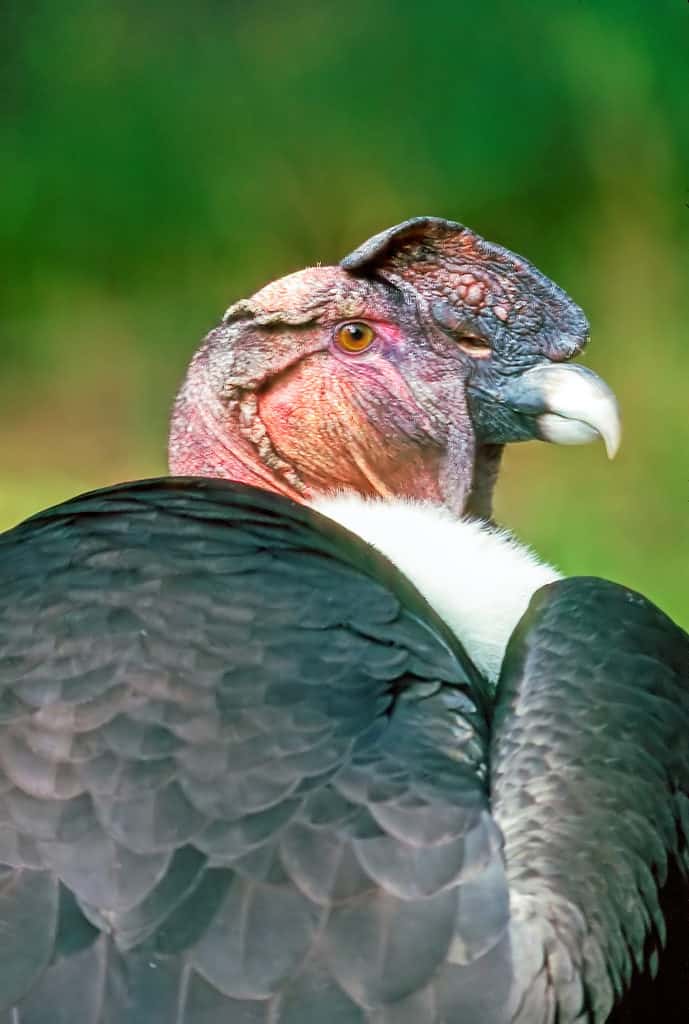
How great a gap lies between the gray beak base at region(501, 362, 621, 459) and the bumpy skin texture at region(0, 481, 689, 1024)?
0.44 m

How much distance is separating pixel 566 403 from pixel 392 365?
0.84 ft

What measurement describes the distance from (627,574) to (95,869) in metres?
2.46

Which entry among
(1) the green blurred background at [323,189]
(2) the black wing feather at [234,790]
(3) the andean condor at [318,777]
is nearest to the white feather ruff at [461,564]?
(3) the andean condor at [318,777]

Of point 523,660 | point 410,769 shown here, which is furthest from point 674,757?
point 410,769

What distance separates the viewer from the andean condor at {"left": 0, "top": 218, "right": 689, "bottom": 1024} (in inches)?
42.9

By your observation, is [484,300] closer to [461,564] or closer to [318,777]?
[461,564]

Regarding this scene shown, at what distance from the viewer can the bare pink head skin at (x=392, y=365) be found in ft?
6.69

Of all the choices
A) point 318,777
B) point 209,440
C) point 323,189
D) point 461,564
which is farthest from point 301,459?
point 323,189

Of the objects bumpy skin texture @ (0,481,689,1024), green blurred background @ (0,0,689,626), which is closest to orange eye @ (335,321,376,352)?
bumpy skin texture @ (0,481,689,1024)

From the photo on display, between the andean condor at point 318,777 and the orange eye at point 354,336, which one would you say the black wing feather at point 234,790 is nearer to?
the andean condor at point 318,777

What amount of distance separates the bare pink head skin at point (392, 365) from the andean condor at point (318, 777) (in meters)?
0.35

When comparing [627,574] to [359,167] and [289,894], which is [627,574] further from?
[289,894]

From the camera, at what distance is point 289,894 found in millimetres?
1123

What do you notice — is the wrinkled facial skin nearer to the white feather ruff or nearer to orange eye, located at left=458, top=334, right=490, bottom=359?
orange eye, located at left=458, top=334, right=490, bottom=359
